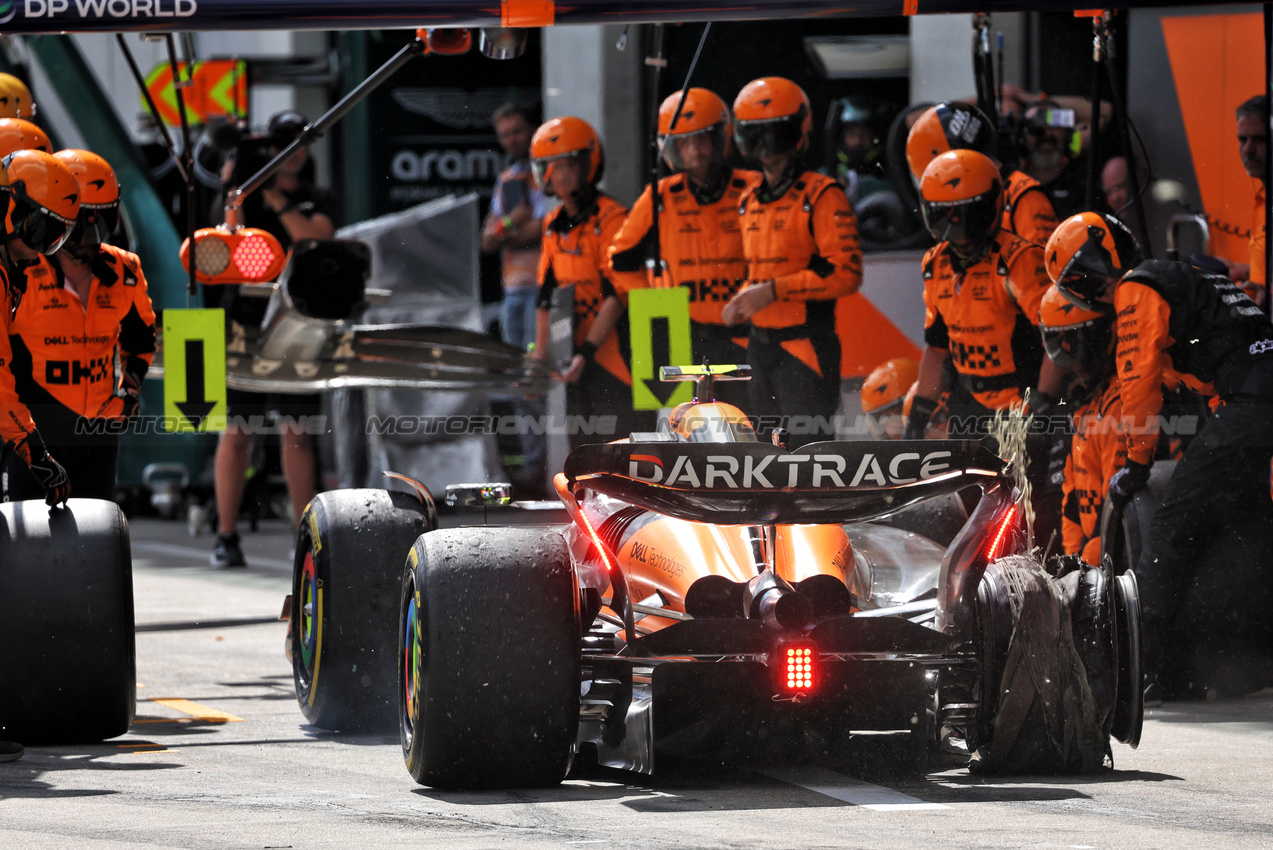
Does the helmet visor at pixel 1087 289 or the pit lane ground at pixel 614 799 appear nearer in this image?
the pit lane ground at pixel 614 799

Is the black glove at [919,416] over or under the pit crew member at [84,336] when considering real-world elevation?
under

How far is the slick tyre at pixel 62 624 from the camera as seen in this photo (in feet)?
19.9

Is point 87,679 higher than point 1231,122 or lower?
lower

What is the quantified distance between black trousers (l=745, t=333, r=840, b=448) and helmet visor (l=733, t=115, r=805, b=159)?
85 centimetres

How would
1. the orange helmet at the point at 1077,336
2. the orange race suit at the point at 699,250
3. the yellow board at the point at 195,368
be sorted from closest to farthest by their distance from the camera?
the orange helmet at the point at 1077,336 → the yellow board at the point at 195,368 → the orange race suit at the point at 699,250

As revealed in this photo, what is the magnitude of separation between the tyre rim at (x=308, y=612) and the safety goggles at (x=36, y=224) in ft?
4.75

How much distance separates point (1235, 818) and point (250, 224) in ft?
23.8

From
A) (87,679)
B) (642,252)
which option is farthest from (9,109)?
(87,679)

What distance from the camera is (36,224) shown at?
7.08 meters

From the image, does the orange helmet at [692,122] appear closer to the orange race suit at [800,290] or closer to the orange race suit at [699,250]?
the orange race suit at [699,250]

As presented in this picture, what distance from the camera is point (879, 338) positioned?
9.63 metres

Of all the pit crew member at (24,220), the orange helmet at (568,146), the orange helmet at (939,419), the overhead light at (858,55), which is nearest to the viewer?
the pit crew member at (24,220)

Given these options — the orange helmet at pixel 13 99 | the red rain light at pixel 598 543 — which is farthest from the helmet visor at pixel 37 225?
the red rain light at pixel 598 543

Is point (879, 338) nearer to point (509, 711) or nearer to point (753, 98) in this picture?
point (753, 98)
